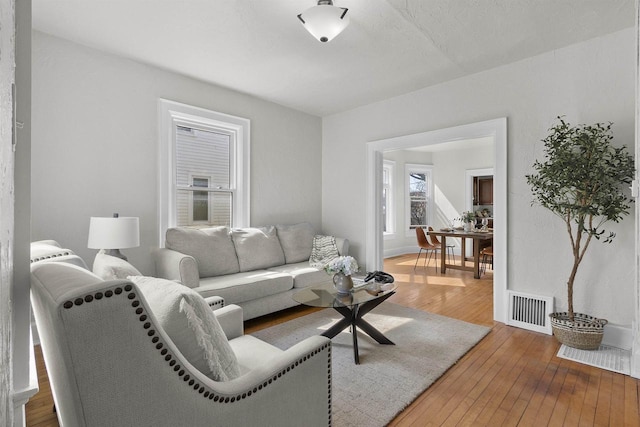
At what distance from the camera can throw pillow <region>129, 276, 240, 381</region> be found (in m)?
1.01

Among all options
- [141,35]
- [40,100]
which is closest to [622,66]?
[141,35]

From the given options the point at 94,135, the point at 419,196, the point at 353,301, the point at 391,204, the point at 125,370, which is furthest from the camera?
the point at 419,196

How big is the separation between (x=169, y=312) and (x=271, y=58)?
9.52 feet

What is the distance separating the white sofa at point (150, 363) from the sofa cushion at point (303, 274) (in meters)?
2.33

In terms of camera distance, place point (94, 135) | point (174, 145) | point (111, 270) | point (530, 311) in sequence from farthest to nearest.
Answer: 1. point (174, 145)
2. point (530, 311)
3. point (94, 135)
4. point (111, 270)

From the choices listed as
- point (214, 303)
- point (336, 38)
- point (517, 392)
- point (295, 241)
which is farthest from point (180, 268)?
point (517, 392)

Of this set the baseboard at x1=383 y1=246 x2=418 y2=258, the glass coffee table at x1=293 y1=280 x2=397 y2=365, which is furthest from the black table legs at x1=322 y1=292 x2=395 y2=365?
the baseboard at x1=383 y1=246 x2=418 y2=258

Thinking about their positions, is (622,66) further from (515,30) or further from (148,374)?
(148,374)

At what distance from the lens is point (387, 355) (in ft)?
8.44

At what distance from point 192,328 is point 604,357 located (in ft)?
10.4

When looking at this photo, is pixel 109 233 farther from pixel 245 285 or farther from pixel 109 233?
pixel 245 285

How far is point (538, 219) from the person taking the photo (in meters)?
3.18

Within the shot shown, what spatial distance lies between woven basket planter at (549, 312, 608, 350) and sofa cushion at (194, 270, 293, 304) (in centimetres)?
253

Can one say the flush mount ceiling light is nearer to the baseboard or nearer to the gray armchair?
the gray armchair
